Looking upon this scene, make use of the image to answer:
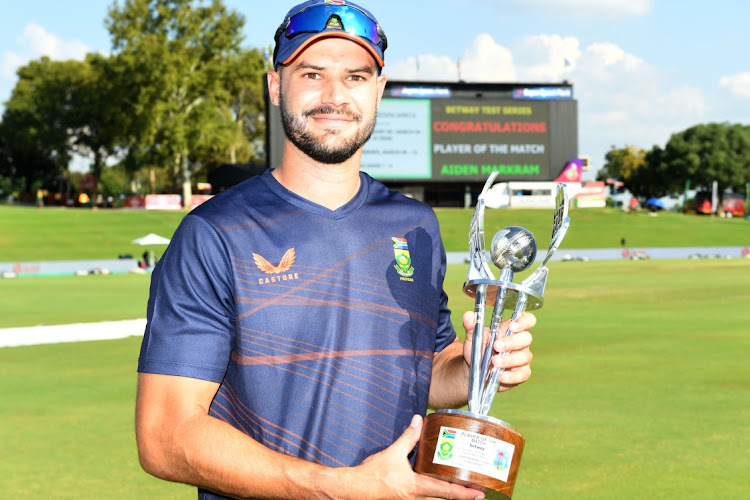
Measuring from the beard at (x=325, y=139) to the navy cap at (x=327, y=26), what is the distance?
0.18 meters

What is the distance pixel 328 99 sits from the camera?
2900mm

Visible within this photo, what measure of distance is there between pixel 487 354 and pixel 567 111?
67215 millimetres

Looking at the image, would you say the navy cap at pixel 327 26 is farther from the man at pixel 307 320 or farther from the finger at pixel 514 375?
the finger at pixel 514 375

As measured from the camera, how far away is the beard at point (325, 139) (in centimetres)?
292

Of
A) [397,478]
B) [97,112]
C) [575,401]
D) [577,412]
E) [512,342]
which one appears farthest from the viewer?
[97,112]

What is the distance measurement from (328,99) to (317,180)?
0.82 feet

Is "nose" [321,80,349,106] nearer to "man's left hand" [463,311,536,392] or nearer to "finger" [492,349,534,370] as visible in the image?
"man's left hand" [463,311,536,392]

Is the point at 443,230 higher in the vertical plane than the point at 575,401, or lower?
higher

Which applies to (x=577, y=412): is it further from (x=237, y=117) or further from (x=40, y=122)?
(x=40, y=122)

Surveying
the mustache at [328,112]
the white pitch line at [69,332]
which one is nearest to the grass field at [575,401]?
the white pitch line at [69,332]

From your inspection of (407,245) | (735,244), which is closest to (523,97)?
(735,244)

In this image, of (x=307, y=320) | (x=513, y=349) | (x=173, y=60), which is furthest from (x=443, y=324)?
(x=173, y=60)

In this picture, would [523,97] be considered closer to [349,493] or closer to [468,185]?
[468,185]

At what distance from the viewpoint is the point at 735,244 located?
58125 millimetres
